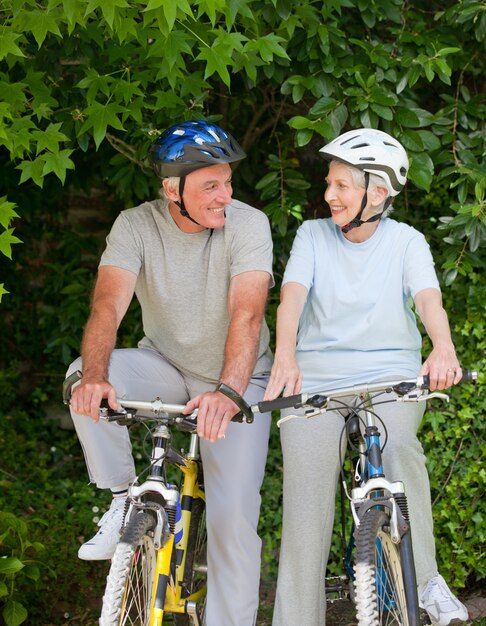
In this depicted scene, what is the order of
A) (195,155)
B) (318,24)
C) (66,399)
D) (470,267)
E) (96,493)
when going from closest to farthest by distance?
(66,399), (195,155), (318,24), (470,267), (96,493)

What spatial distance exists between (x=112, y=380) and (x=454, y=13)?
2210 millimetres

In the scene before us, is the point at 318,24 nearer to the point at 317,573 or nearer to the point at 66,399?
the point at 66,399

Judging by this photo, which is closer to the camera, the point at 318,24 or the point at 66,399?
the point at 66,399

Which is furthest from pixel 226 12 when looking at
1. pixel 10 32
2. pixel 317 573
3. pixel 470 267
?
pixel 317 573

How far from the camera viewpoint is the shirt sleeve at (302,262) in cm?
358

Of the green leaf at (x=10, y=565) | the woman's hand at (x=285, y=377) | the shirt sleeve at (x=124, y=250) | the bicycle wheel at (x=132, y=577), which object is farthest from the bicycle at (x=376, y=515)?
the green leaf at (x=10, y=565)

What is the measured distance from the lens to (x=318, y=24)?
164 inches

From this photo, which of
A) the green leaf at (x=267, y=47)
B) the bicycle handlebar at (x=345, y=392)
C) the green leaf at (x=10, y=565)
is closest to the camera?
the bicycle handlebar at (x=345, y=392)

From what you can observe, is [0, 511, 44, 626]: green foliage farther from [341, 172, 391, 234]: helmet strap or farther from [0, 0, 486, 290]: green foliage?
[341, 172, 391, 234]: helmet strap

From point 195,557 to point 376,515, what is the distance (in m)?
1.00

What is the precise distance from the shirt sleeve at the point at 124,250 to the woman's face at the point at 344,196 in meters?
0.72

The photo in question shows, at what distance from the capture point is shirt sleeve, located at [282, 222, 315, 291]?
358cm

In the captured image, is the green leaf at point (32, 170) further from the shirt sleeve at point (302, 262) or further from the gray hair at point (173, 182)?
the shirt sleeve at point (302, 262)

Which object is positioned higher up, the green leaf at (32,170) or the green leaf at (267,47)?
A: the green leaf at (267,47)
